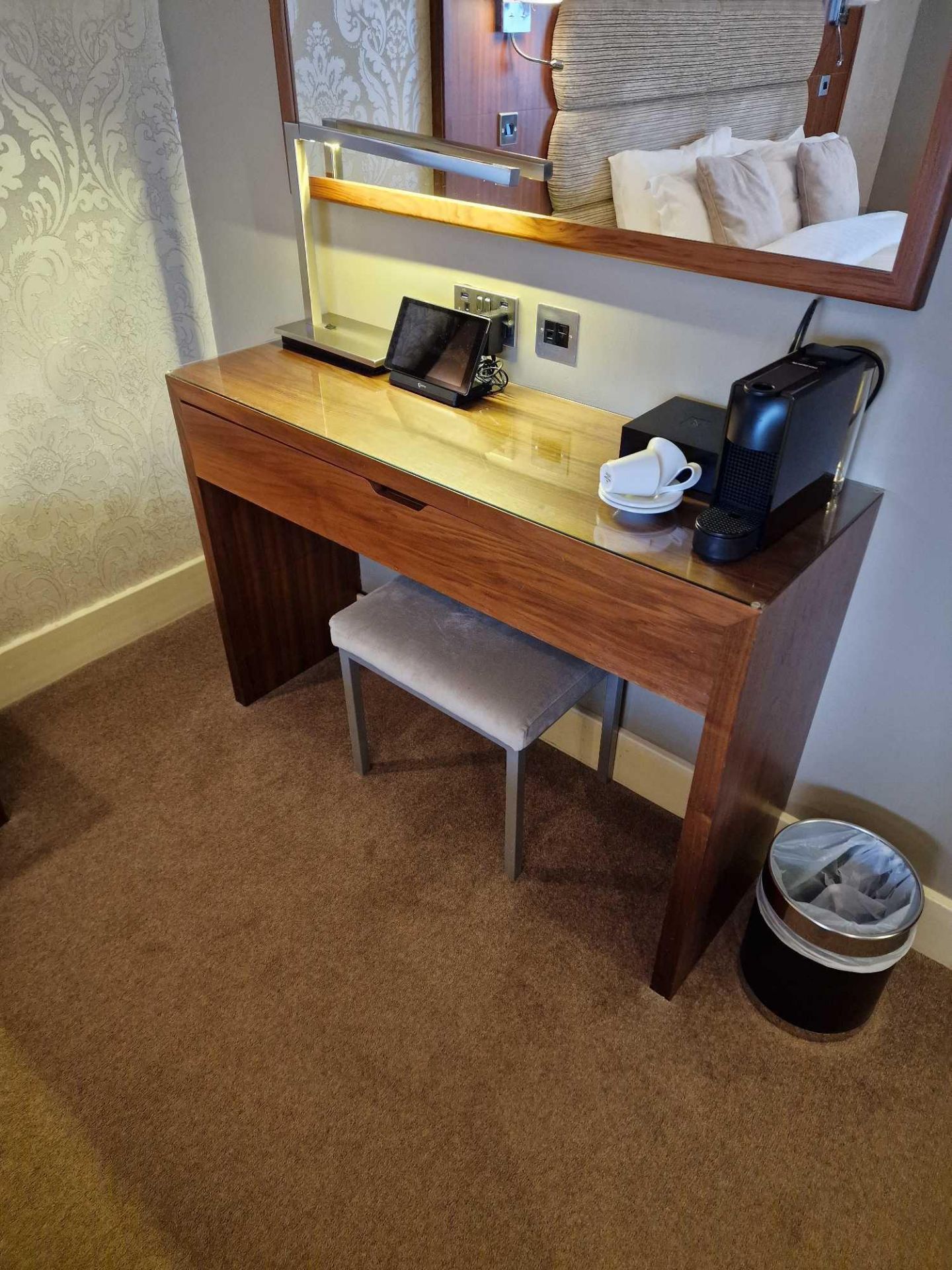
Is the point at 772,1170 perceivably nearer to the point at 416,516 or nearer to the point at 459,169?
the point at 416,516

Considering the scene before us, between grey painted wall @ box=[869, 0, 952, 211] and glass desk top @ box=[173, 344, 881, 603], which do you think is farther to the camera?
glass desk top @ box=[173, 344, 881, 603]

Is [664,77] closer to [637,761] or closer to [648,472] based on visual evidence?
[648,472]

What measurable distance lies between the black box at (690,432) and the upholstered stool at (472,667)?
1.31 feet

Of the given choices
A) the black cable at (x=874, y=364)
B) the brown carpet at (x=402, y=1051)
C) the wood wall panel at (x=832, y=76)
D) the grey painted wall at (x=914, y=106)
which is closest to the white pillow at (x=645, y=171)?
the wood wall panel at (x=832, y=76)

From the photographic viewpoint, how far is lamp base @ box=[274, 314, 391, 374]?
1615mm

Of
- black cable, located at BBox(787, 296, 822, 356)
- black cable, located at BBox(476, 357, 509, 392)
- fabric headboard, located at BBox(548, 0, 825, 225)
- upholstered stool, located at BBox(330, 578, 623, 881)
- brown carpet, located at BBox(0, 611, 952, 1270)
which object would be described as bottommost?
brown carpet, located at BBox(0, 611, 952, 1270)

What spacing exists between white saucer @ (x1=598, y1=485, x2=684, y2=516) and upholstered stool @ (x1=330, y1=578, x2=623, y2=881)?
A: 0.39m

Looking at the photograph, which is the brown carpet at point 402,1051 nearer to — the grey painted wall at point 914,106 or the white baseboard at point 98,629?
the white baseboard at point 98,629

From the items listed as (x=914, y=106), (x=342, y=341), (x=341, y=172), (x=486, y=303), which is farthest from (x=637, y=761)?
(x=341, y=172)

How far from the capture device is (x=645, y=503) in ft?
3.72

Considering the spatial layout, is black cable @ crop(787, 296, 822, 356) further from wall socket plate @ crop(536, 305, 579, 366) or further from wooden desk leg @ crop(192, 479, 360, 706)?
wooden desk leg @ crop(192, 479, 360, 706)

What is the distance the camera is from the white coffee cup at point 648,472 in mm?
1118

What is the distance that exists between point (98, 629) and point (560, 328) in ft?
4.70

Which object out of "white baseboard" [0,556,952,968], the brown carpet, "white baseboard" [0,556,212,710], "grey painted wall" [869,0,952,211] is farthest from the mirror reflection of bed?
"white baseboard" [0,556,212,710]
